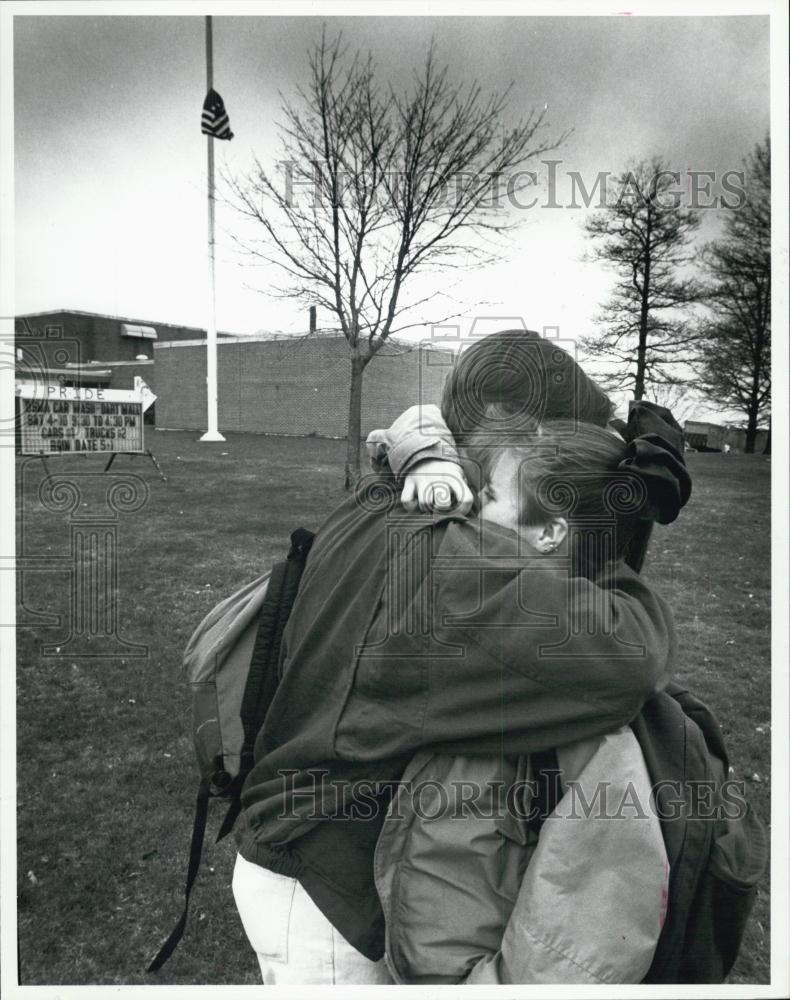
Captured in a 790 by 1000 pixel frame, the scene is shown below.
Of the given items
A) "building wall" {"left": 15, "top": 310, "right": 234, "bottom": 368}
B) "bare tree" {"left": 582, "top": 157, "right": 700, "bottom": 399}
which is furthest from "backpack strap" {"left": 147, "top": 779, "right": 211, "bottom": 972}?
"bare tree" {"left": 582, "top": 157, "right": 700, "bottom": 399}

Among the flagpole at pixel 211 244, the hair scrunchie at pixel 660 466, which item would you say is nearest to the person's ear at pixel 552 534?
the hair scrunchie at pixel 660 466

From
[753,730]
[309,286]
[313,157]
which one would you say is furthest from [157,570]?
[753,730]

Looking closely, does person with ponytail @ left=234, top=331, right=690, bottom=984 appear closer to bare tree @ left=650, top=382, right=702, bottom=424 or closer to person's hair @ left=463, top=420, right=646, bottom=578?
person's hair @ left=463, top=420, right=646, bottom=578

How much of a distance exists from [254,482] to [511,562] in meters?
3.72

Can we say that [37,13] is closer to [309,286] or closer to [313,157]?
[313,157]

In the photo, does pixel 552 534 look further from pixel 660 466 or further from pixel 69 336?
pixel 69 336

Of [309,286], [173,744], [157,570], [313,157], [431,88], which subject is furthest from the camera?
[157,570]

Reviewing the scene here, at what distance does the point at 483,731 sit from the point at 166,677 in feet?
9.82

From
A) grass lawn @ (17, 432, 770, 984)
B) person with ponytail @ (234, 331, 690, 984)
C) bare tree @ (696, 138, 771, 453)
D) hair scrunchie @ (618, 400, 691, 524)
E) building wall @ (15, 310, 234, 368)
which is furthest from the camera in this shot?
grass lawn @ (17, 432, 770, 984)

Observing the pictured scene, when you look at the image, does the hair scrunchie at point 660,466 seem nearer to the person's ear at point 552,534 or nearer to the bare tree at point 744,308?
the person's ear at point 552,534

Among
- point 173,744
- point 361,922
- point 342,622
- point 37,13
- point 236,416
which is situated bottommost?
point 173,744

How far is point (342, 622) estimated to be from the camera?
1055 mm

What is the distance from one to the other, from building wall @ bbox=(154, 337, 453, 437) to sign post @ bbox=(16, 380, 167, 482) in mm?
492

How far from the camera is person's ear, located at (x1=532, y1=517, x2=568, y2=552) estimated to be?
114 cm
